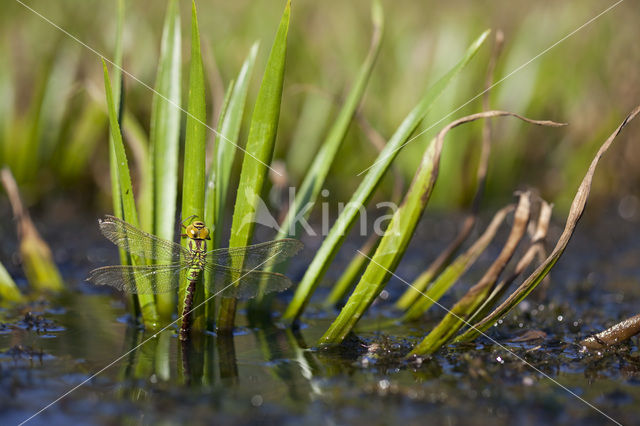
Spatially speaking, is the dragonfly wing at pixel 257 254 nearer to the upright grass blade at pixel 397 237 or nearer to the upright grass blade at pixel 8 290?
the upright grass blade at pixel 397 237

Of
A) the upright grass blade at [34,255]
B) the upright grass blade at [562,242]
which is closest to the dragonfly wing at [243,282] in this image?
the upright grass blade at [562,242]

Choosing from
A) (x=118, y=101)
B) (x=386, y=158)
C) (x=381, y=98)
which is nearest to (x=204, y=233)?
(x=118, y=101)

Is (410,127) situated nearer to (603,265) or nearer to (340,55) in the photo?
(603,265)

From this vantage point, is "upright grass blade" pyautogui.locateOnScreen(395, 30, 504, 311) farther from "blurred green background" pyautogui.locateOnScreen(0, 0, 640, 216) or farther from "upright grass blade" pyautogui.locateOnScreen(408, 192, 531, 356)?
"blurred green background" pyautogui.locateOnScreen(0, 0, 640, 216)

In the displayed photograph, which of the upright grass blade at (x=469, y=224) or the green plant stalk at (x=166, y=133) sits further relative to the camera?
the upright grass blade at (x=469, y=224)

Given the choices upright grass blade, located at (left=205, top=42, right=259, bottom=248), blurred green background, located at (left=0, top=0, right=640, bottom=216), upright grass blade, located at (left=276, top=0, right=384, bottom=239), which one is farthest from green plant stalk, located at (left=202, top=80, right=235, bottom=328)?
blurred green background, located at (left=0, top=0, right=640, bottom=216)

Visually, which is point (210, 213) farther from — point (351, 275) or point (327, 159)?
point (351, 275)

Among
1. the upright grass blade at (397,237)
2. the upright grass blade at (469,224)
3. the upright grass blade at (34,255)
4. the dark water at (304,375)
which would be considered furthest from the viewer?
the upright grass blade at (34,255)

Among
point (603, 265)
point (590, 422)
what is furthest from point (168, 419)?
point (603, 265)
